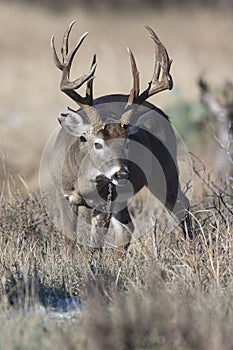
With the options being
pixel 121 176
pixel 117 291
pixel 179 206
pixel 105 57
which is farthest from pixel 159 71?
pixel 105 57

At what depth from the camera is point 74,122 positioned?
8.27 m

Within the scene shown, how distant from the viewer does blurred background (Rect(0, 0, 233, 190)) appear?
63.1 feet

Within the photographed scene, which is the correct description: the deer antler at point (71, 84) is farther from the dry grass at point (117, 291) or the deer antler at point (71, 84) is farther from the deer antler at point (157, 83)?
the dry grass at point (117, 291)

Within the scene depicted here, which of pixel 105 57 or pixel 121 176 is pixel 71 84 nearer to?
pixel 121 176

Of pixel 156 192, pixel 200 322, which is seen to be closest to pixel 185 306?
pixel 200 322

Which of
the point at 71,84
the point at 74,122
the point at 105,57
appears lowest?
the point at 74,122

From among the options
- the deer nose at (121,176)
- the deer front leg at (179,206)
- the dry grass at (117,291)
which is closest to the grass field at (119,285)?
the dry grass at (117,291)

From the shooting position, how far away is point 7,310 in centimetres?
533

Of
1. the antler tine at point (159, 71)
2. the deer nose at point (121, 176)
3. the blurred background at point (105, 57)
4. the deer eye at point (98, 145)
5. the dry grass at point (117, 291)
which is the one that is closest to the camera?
the dry grass at point (117, 291)

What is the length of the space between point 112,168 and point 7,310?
9.36ft

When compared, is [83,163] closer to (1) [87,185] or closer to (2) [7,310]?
(1) [87,185]

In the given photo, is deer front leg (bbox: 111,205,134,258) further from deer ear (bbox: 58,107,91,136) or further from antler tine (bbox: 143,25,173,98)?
antler tine (bbox: 143,25,173,98)

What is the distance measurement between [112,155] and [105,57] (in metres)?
17.1

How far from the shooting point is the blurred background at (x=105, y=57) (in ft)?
63.1
